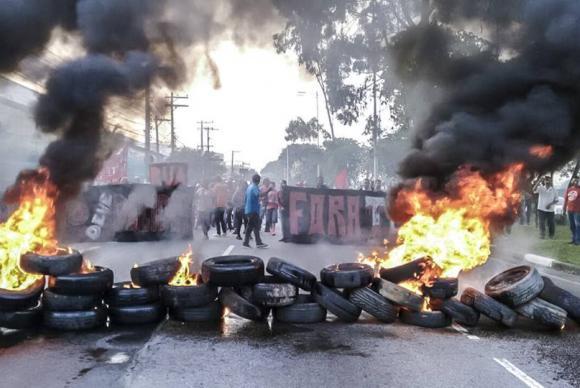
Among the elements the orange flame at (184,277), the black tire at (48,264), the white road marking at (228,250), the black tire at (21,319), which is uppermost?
the black tire at (48,264)

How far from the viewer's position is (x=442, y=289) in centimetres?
636

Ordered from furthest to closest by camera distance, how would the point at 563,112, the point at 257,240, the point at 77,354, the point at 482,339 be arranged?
the point at 257,240 → the point at 563,112 → the point at 482,339 → the point at 77,354

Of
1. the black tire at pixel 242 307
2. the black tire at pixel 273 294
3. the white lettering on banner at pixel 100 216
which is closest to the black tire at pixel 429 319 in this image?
the black tire at pixel 273 294

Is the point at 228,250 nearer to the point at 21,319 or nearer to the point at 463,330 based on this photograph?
the point at 21,319

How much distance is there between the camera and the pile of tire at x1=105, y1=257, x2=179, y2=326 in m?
6.20

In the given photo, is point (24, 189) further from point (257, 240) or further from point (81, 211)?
point (81, 211)

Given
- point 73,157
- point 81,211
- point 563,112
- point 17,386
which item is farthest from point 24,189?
point 81,211

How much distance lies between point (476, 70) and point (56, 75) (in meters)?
6.79

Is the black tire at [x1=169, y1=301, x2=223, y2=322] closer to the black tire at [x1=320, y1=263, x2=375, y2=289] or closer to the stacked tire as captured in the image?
the black tire at [x1=320, y1=263, x2=375, y2=289]

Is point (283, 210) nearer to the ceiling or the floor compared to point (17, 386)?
nearer to the ceiling

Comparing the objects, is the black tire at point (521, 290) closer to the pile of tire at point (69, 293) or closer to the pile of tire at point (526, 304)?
the pile of tire at point (526, 304)

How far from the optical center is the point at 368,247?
51.6 ft

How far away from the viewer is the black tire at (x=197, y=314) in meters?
6.36

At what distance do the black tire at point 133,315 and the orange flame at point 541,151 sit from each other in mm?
5857
